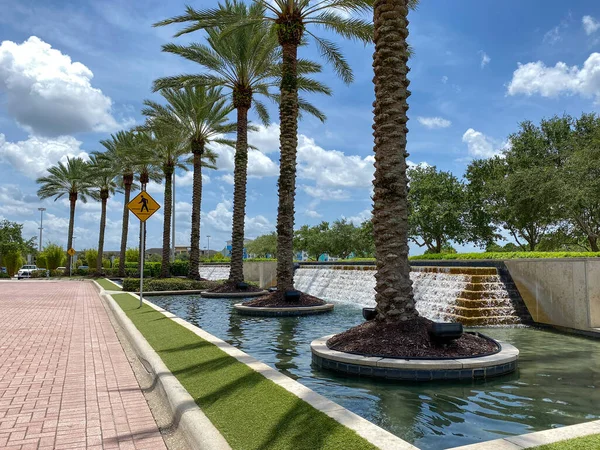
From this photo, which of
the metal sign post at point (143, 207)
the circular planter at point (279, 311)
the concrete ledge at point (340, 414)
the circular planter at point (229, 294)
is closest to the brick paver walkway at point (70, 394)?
the concrete ledge at point (340, 414)

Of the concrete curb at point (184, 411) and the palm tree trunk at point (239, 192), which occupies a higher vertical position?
the palm tree trunk at point (239, 192)

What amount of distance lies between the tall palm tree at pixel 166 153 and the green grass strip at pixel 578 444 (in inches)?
1174

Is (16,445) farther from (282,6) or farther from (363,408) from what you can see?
(282,6)

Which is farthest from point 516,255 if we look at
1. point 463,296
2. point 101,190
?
point 101,190

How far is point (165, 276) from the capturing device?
33469mm

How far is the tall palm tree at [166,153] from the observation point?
3216 centimetres

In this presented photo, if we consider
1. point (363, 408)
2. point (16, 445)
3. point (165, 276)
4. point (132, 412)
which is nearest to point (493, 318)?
point (363, 408)

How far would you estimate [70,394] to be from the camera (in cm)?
649

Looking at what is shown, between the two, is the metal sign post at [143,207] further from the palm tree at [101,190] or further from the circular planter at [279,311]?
the palm tree at [101,190]

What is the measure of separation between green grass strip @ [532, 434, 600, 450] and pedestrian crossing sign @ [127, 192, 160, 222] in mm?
14288

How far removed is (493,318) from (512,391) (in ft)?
24.9

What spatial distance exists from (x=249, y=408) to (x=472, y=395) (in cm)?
322

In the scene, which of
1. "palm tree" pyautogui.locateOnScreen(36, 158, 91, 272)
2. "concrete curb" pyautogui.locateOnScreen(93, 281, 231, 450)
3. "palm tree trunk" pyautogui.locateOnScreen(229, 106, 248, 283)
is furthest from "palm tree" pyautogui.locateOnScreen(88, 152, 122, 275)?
"concrete curb" pyautogui.locateOnScreen(93, 281, 231, 450)

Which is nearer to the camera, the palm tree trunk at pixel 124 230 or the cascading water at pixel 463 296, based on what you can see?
the cascading water at pixel 463 296
